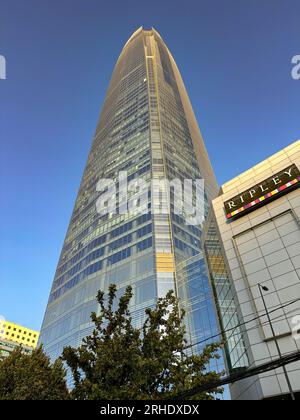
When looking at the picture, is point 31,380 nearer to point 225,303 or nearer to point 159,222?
point 225,303

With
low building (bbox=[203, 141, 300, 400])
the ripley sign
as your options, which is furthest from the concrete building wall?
the ripley sign

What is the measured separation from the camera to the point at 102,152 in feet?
299

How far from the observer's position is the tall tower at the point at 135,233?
47.0 meters

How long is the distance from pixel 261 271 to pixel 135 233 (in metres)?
37.5

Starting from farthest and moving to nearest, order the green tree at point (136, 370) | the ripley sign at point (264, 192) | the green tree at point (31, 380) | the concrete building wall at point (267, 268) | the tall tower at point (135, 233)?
the tall tower at point (135, 233), the ripley sign at point (264, 192), the concrete building wall at point (267, 268), the green tree at point (31, 380), the green tree at point (136, 370)

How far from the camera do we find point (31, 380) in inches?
591

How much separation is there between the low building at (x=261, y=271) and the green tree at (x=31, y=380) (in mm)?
8109

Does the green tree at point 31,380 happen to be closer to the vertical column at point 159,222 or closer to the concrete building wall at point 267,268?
the concrete building wall at point 267,268

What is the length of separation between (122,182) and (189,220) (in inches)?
742

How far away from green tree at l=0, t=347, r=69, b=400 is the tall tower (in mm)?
27811

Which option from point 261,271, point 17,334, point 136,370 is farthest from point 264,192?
point 17,334

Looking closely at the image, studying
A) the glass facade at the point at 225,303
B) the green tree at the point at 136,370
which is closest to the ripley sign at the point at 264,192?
the glass facade at the point at 225,303
